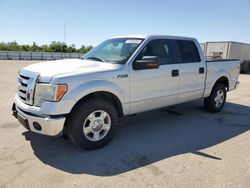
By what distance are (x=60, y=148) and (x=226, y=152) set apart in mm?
2775

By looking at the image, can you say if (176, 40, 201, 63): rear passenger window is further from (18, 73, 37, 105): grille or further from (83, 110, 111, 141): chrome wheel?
(18, 73, 37, 105): grille

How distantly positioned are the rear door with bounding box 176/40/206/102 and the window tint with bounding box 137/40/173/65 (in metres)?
0.36

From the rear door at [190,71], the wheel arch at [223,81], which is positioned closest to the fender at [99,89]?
the rear door at [190,71]

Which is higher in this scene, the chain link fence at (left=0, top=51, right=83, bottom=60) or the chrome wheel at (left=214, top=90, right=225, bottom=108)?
the chain link fence at (left=0, top=51, right=83, bottom=60)

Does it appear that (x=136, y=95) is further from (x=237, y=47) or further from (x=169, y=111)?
(x=237, y=47)

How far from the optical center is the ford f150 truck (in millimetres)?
3457

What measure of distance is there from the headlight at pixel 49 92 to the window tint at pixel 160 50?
170 centimetres

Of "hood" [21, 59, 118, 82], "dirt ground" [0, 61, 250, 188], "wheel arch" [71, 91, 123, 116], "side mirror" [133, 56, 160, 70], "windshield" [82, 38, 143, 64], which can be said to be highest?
"windshield" [82, 38, 143, 64]

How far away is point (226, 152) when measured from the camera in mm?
3924

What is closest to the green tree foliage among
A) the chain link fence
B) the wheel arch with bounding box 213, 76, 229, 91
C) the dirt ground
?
the chain link fence

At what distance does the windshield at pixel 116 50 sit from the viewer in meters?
4.31

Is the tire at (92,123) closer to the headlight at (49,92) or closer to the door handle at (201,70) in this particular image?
the headlight at (49,92)

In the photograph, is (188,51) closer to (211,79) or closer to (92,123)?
(211,79)

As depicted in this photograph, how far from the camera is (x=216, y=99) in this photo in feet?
20.8
